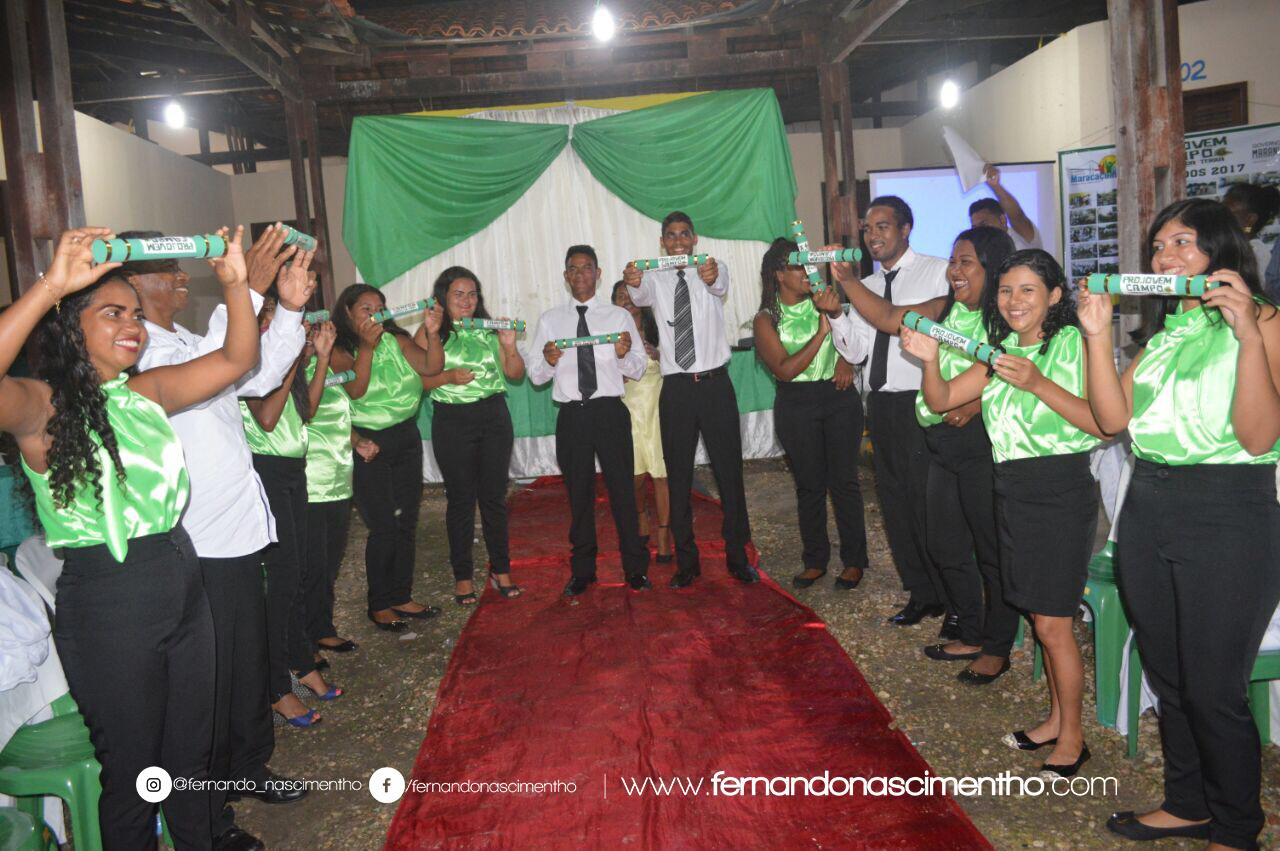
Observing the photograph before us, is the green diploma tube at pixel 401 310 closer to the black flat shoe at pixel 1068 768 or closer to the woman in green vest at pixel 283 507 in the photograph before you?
the woman in green vest at pixel 283 507

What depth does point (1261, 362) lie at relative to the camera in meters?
1.91

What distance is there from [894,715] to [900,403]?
4.42ft

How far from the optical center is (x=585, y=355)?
435 cm

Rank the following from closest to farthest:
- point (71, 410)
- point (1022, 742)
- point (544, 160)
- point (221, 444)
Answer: point (71, 410)
point (221, 444)
point (1022, 742)
point (544, 160)

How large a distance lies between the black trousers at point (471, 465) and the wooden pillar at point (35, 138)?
1.75 meters

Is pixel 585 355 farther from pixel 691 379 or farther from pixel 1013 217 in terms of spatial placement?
pixel 1013 217

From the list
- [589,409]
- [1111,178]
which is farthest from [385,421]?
[1111,178]

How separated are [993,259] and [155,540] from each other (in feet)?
9.05

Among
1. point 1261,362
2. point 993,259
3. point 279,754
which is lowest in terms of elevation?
point 279,754

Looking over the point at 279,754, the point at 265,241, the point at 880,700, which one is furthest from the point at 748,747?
the point at 265,241

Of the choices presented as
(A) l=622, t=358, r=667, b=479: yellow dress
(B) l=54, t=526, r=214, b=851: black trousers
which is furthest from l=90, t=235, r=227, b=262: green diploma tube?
(A) l=622, t=358, r=667, b=479: yellow dress

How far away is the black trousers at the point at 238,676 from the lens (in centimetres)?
237

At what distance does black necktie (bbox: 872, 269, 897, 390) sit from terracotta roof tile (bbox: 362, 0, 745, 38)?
11.4 feet

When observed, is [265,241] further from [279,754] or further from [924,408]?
[924,408]
